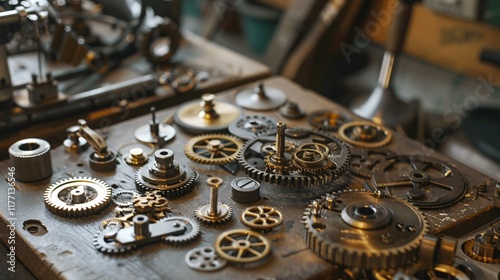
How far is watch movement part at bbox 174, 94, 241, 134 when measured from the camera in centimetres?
230

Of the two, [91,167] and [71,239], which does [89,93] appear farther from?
[71,239]

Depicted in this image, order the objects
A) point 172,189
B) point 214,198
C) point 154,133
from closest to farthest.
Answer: point 214,198 → point 172,189 → point 154,133

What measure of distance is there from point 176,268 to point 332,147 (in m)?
0.66

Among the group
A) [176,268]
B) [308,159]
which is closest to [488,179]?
[308,159]

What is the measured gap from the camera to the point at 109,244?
176 centimetres

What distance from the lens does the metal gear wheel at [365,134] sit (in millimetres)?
2248

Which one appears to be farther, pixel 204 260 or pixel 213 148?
pixel 213 148

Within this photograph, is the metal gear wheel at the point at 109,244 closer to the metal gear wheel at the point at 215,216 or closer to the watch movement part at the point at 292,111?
the metal gear wheel at the point at 215,216

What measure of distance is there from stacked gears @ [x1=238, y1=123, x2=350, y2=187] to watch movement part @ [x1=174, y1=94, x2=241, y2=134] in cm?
22

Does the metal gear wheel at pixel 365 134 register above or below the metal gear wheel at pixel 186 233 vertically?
above

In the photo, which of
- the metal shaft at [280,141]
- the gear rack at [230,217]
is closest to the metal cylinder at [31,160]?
the gear rack at [230,217]

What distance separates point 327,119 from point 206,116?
41 cm

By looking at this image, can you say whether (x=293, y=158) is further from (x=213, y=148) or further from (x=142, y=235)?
(x=142, y=235)

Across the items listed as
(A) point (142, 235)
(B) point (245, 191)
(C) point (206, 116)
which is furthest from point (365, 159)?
(A) point (142, 235)
